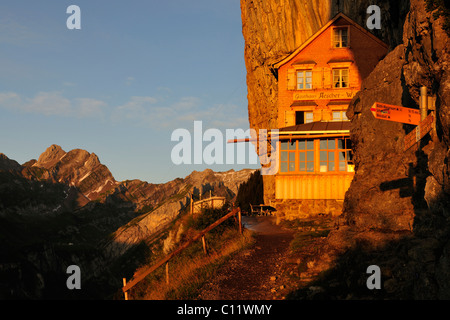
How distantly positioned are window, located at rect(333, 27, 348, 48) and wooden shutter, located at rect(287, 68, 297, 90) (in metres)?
3.99

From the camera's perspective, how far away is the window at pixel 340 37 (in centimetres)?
3509

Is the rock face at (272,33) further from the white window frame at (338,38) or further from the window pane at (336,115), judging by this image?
the window pane at (336,115)

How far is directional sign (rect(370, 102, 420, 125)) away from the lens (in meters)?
10.5

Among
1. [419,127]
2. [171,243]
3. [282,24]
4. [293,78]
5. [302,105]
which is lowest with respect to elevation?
[171,243]

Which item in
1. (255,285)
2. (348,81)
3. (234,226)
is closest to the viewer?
(255,285)

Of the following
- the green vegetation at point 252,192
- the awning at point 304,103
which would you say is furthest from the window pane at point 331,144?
the green vegetation at point 252,192

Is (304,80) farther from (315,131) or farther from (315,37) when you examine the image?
(315,131)

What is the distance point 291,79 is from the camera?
3506cm

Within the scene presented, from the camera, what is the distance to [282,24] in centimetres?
5328

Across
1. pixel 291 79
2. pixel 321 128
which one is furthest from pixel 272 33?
pixel 321 128

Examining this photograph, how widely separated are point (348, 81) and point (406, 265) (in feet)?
81.1

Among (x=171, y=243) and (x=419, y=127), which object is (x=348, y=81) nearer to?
(x=171, y=243)
